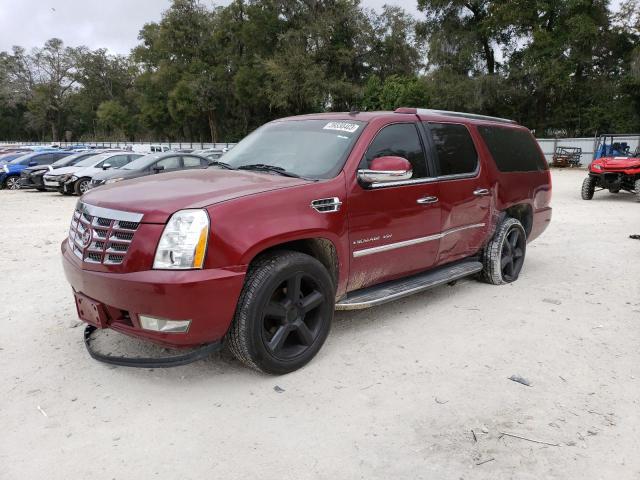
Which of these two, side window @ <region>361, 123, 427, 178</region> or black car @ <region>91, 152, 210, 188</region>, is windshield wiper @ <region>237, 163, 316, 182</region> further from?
black car @ <region>91, 152, 210, 188</region>

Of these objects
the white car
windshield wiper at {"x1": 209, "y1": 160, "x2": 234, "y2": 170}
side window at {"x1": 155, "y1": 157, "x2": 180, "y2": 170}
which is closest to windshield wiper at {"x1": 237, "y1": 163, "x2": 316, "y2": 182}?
windshield wiper at {"x1": 209, "y1": 160, "x2": 234, "y2": 170}

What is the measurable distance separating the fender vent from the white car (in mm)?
14554

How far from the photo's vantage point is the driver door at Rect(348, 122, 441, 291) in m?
3.88

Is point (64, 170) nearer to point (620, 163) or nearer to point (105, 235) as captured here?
point (105, 235)

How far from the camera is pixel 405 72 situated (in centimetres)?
4316

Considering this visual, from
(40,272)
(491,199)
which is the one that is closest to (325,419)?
(491,199)

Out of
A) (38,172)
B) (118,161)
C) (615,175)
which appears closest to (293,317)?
(615,175)

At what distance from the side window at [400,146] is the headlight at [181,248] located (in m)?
1.52

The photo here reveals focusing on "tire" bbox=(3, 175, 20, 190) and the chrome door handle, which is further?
"tire" bbox=(3, 175, 20, 190)

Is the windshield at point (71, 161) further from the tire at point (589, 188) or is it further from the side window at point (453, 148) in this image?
the side window at point (453, 148)

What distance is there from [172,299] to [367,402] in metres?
1.34

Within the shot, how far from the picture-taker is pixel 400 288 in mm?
4246

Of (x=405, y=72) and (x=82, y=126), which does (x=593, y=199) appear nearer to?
(x=405, y=72)

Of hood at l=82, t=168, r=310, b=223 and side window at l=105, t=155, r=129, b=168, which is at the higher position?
hood at l=82, t=168, r=310, b=223
